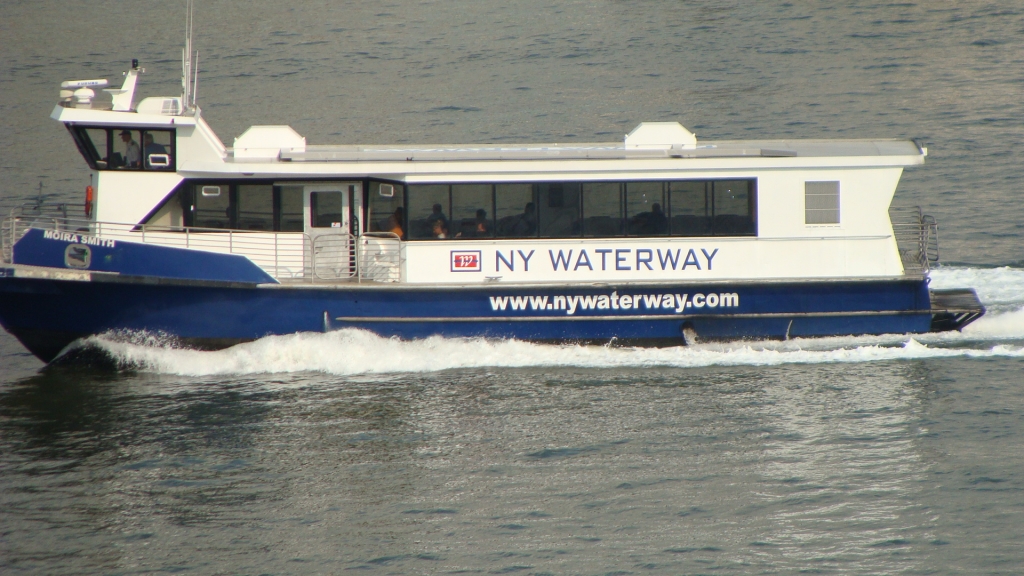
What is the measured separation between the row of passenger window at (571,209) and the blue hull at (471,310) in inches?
31.8

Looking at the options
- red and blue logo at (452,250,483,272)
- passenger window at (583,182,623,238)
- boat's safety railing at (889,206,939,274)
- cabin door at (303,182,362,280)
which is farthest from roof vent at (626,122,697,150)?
cabin door at (303,182,362,280)

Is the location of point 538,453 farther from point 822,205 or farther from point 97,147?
point 97,147

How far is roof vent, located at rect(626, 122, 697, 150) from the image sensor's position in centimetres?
1484

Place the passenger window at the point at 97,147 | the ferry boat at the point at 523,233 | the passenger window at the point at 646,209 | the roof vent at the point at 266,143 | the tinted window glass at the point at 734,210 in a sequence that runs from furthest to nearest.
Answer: the roof vent at the point at 266,143 < the tinted window glass at the point at 734,210 < the passenger window at the point at 646,209 < the passenger window at the point at 97,147 < the ferry boat at the point at 523,233

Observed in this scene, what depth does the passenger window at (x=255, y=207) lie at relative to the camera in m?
14.3

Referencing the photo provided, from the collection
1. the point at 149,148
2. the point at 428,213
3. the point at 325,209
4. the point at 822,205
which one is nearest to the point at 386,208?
the point at 428,213

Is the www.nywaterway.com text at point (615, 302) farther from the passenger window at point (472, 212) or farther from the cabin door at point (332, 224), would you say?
the cabin door at point (332, 224)

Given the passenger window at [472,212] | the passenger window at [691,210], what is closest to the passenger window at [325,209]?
the passenger window at [472,212]

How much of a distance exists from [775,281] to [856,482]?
4250 millimetres

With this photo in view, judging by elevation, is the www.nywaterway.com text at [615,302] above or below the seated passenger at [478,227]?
below

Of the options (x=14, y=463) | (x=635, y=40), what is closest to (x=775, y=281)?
(x=14, y=463)

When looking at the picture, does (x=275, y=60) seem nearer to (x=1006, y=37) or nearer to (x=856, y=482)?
(x=1006, y=37)

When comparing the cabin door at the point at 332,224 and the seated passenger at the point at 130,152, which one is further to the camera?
the cabin door at the point at 332,224

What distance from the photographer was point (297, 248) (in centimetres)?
1434
